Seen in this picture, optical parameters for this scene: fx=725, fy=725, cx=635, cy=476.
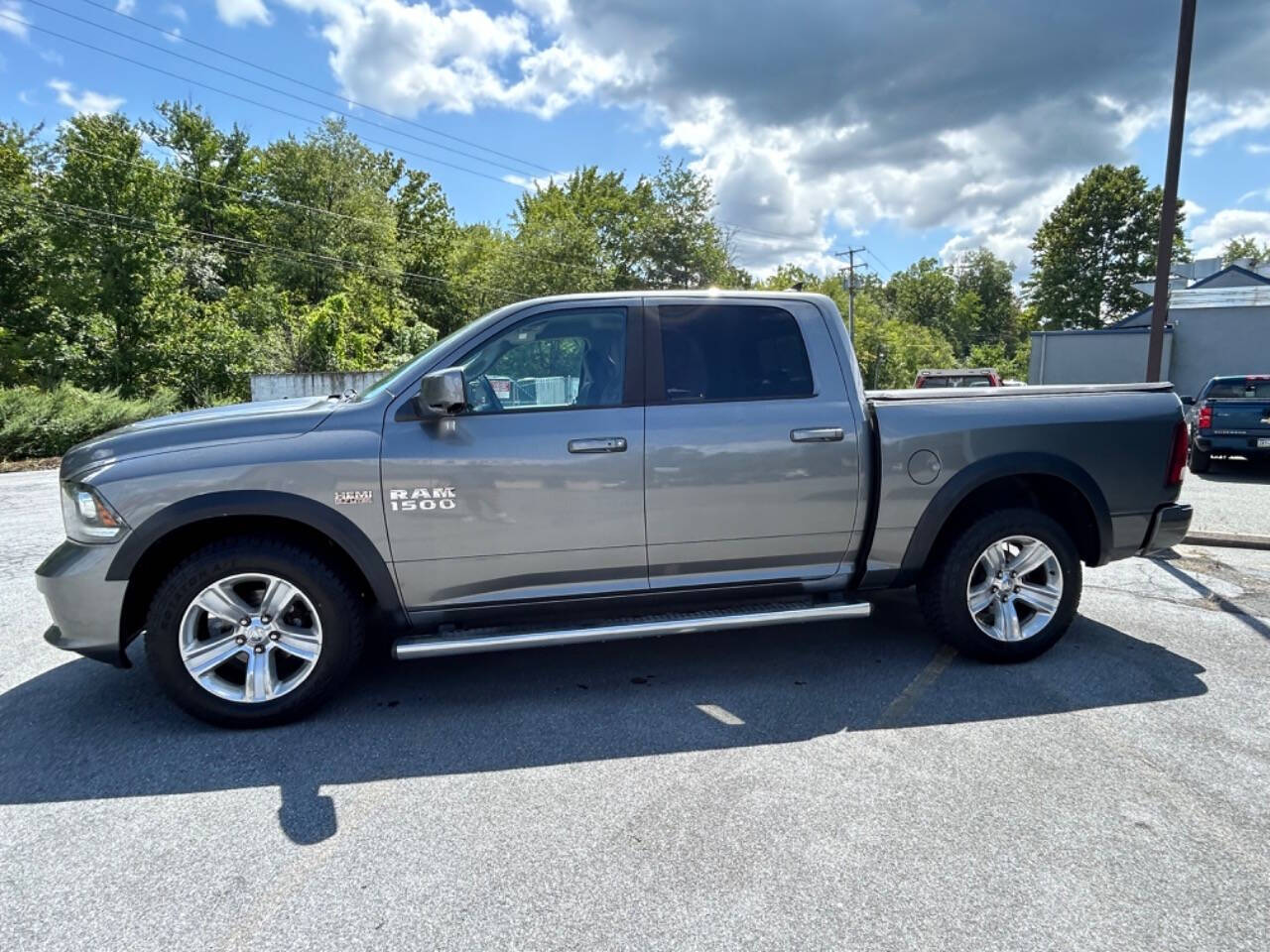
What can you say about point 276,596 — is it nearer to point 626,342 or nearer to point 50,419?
point 626,342

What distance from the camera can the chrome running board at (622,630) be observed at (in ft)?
11.1

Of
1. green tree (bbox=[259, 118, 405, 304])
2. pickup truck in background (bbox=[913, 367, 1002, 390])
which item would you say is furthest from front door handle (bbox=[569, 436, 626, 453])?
green tree (bbox=[259, 118, 405, 304])

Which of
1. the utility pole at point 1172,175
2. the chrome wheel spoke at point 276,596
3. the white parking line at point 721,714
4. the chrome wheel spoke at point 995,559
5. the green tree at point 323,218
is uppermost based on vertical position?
the green tree at point 323,218

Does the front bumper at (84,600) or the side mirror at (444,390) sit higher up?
the side mirror at (444,390)

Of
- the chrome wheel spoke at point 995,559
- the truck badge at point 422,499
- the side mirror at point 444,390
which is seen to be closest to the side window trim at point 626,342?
the side mirror at point 444,390

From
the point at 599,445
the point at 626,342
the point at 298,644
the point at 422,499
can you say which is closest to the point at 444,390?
the point at 422,499

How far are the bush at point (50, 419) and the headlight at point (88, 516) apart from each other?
646 inches

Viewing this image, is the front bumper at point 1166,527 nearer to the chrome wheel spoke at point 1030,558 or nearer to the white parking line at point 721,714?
the chrome wheel spoke at point 1030,558

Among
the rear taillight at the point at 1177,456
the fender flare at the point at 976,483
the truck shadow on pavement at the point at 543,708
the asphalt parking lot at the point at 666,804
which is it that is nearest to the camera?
the asphalt parking lot at the point at 666,804

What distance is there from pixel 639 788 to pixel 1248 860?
2.09 m

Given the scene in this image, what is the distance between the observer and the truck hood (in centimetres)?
328

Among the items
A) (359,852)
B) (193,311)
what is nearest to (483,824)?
(359,852)

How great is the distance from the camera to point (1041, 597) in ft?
13.5

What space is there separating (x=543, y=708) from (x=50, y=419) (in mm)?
18184
